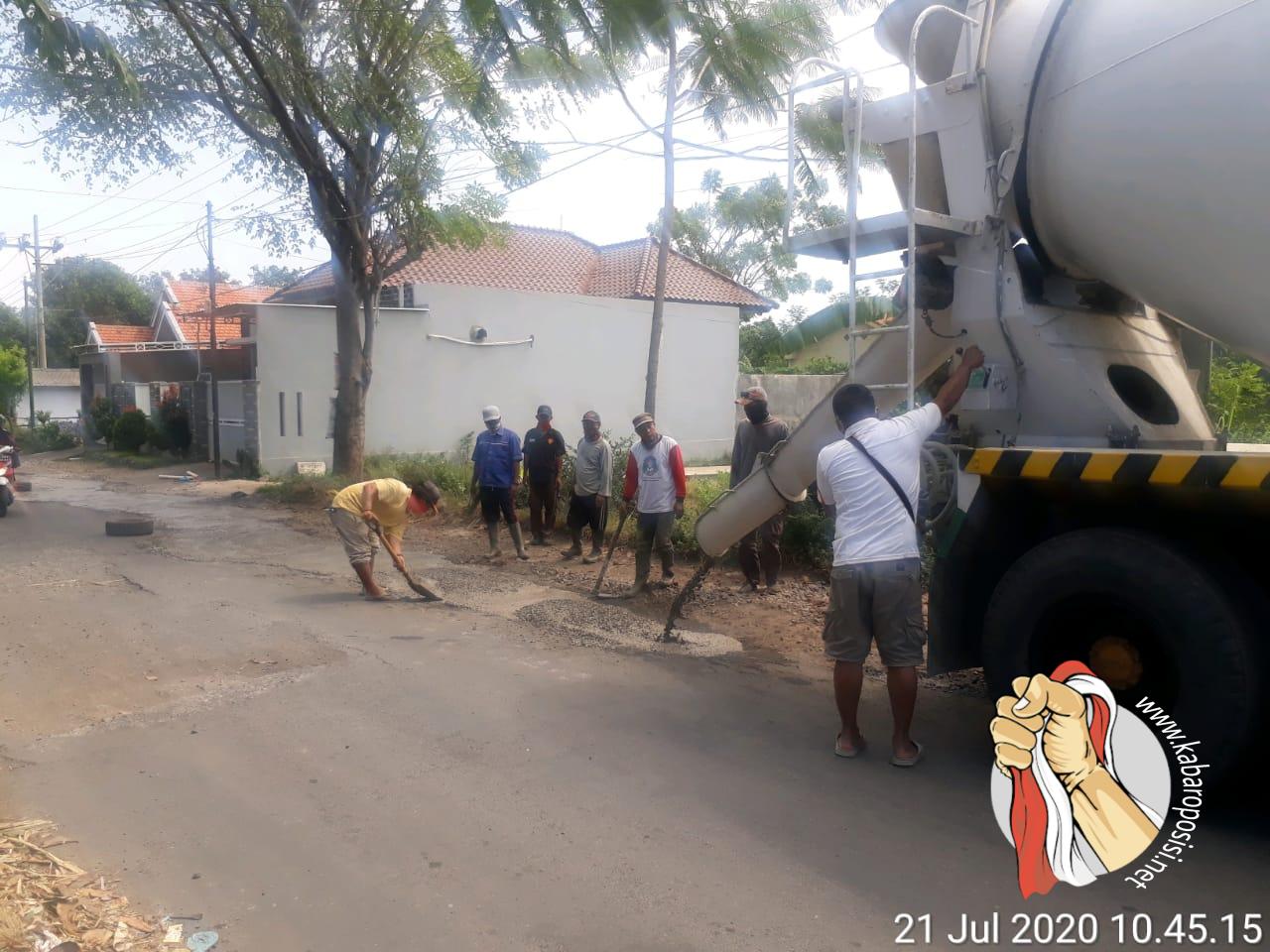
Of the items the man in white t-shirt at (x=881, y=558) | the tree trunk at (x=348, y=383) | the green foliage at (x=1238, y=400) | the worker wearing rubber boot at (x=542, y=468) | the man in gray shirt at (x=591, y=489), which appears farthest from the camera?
the tree trunk at (x=348, y=383)

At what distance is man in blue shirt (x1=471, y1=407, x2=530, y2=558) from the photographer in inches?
409

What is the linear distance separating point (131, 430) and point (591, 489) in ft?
63.9

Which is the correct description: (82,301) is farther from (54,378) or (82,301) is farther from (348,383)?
(348,383)

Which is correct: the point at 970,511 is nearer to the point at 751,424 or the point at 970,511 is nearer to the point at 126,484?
the point at 751,424

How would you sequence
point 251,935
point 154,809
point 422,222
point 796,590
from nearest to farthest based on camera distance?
point 251,935, point 154,809, point 796,590, point 422,222

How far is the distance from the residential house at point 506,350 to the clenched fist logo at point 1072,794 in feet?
46.9

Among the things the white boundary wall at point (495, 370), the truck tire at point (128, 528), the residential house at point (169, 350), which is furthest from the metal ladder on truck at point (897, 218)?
the residential house at point (169, 350)

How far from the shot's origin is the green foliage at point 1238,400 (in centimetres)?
630

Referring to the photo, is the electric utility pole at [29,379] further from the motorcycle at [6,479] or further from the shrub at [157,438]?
the motorcycle at [6,479]

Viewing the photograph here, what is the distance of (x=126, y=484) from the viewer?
19344 mm

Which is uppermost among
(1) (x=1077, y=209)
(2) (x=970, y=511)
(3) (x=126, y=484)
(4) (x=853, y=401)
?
(1) (x=1077, y=209)

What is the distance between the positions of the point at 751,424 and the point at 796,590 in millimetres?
1500

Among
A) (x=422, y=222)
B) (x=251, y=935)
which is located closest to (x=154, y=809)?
(x=251, y=935)

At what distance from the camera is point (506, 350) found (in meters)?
21.5
